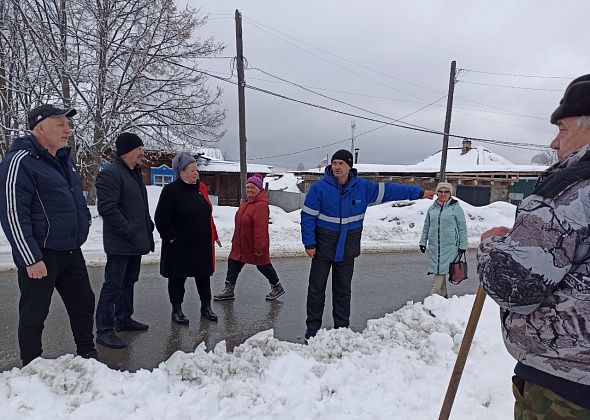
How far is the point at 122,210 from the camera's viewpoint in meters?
4.11

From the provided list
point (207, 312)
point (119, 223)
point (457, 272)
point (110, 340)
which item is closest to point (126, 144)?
point (119, 223)

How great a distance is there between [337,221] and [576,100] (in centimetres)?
284

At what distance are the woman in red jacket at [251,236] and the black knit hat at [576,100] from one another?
4193 mm

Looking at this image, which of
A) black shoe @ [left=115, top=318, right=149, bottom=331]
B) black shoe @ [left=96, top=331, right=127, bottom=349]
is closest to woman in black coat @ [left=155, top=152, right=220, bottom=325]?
black shoe @ [left=115, top=318, right=149, bottom=331]

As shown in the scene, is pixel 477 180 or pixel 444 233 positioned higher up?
pixel 477 180

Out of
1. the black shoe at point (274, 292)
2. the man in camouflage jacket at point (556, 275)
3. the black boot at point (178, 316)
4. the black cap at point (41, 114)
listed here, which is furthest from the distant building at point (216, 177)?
the man in camouflage jacket at point (556, 275)

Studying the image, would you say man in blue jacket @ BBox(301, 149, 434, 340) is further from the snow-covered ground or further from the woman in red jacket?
the woman in red jacket

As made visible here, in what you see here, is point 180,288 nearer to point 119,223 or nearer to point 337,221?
point 119,223

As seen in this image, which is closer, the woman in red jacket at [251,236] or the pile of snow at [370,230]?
the woman in red jacket at [251,236]

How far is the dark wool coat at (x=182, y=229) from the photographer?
458 centimetres

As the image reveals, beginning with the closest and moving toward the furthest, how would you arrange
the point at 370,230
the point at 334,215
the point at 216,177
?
the point at 334,215, the point at 370,230, the point at 216,177

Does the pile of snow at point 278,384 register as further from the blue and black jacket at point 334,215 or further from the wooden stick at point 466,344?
the blue and black jacket at point 334,215

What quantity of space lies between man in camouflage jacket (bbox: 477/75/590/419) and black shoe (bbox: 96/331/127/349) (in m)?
3.59

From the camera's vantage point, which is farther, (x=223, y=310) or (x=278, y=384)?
(x=223, y=310)
